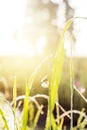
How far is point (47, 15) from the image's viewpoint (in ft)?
38.9

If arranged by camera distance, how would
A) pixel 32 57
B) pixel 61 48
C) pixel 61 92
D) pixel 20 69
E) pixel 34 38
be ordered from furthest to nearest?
1. pixel 34 38
2. pixel 32 57
3. pixel 20 69
4. pixel 61 92
5. pixel 61 48

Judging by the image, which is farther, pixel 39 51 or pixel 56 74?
pixel 39 51

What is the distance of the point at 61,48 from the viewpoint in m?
0.67

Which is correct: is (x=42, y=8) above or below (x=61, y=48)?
below

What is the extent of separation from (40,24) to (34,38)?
6.96ft

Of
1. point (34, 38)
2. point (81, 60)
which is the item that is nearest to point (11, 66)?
point (81, 60)

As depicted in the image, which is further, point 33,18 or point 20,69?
point 33,18

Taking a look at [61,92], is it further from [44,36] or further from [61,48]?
[44,36]

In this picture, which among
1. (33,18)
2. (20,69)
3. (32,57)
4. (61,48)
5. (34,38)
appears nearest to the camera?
(61,48)

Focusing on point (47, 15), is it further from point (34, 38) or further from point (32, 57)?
point (32, 57)

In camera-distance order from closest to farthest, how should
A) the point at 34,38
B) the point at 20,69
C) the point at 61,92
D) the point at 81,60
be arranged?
the point at 61,92 < the point at 81,60 < the point at 20,69 < the point at 34,38

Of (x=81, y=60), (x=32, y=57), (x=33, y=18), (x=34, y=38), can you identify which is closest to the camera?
(x=81, y=60)

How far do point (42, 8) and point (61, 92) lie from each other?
7602 mm

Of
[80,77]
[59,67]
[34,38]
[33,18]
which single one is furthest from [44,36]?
[59,67]
